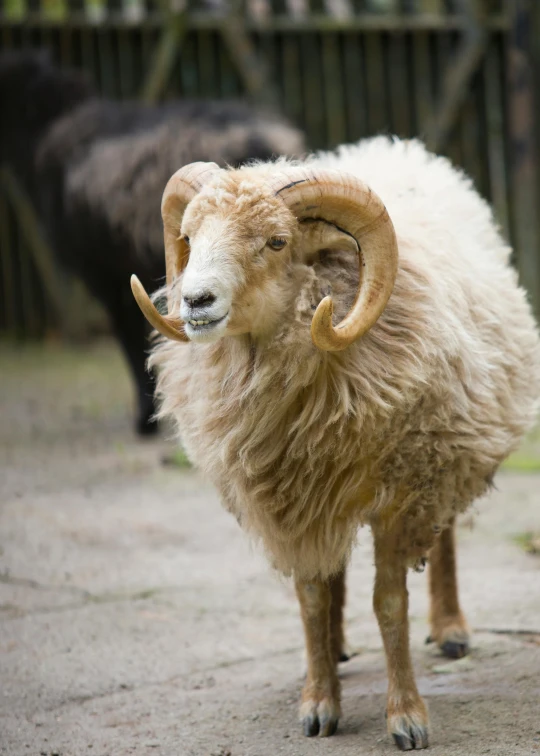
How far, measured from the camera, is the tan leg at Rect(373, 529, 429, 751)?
10.9 ft

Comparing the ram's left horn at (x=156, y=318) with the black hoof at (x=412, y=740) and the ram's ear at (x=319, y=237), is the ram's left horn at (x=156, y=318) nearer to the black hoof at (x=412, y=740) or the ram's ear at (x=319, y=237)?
the ram's ear at (x=319, y=237)

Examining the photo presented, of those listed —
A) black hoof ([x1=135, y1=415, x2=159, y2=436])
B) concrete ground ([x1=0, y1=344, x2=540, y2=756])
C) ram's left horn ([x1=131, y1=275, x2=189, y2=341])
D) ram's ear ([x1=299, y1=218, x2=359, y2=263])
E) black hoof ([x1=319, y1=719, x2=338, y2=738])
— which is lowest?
black hoof ([x1=135, y1=415, x2=159, y2=436])

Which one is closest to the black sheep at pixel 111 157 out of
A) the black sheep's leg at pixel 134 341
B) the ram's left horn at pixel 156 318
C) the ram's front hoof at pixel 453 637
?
the black sheep's leg at pixel 134 341

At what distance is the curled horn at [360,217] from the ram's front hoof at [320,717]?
1246mm

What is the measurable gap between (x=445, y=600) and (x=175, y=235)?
5.68ft

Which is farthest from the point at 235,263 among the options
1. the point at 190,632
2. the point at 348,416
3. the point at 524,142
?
the point at 524,142

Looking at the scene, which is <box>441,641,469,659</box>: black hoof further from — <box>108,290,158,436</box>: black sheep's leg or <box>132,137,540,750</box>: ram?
<box>108,290,158,436</box>: black sheep's leg

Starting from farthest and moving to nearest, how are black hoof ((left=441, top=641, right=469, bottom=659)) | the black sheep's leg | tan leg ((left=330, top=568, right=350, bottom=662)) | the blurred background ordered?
1. the blurred background
2. the black sheep's leg
3. black hoof ((left=441, top=641, right=469, bottom=659))
4. tan leg ((left=330, top=568, right=350, bottom=662))

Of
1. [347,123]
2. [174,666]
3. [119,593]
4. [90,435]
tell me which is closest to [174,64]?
[347,123]

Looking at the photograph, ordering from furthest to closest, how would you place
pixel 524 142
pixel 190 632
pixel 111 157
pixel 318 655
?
pixel 524 142, pixel 111 157, pixel 190 632, pixel 318 655

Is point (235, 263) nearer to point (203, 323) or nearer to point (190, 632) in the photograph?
point (203, 323)

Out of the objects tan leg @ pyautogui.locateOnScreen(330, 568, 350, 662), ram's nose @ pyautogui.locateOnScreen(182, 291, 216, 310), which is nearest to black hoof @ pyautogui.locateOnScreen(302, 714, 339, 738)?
tan leg @ pyautogui.locateOnScreen(330, 568, 350, 662)

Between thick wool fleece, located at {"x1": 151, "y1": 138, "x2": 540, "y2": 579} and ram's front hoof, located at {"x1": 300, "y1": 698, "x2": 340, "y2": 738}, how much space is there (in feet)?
1.41

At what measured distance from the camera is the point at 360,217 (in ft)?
10.3
